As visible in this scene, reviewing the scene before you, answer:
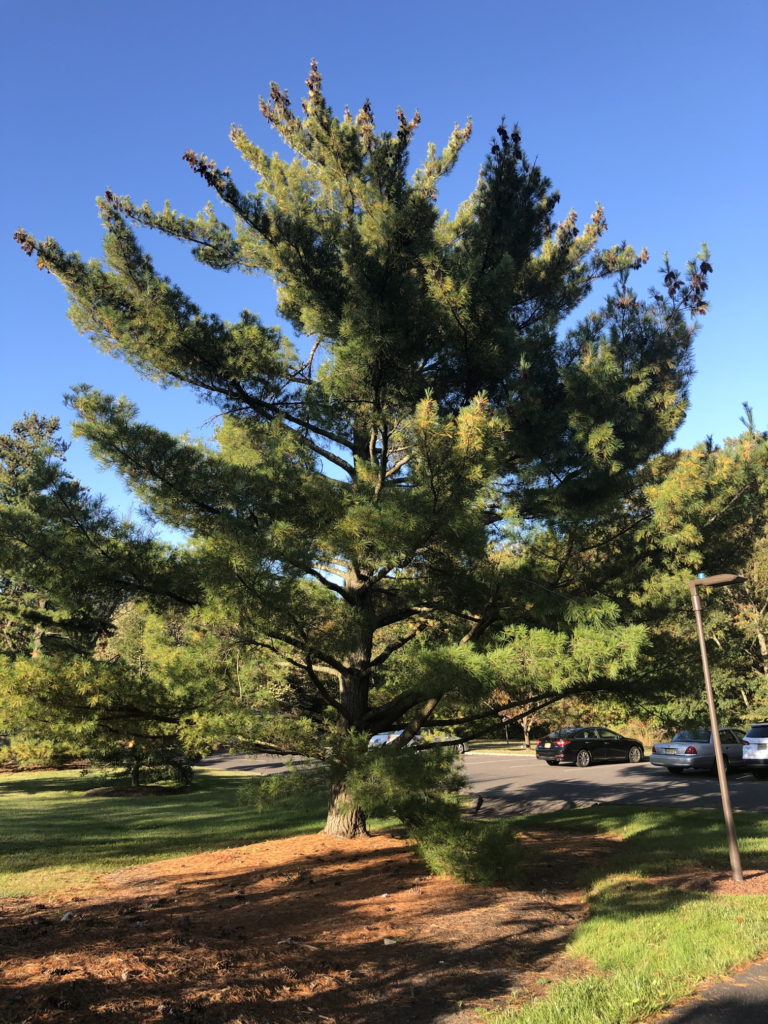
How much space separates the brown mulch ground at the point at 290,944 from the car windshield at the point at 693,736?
12.0m

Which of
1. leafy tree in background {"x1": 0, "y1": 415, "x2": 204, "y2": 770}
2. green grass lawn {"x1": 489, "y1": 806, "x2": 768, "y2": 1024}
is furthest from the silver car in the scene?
leafy tree in background {"x1": 0, "y1": 415, "x2": 204, "y2": 770}

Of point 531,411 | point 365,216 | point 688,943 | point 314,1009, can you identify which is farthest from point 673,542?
point 314,1009

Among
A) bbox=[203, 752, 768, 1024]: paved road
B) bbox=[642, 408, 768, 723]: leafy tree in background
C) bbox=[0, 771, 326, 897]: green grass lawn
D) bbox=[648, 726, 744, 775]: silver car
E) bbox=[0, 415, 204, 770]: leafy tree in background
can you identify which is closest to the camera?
bbox=[0, 415, 204, 770]: leafy tree in background

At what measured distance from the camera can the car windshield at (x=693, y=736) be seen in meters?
19.5

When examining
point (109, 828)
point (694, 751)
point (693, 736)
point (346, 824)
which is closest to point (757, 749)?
point (694, 751)

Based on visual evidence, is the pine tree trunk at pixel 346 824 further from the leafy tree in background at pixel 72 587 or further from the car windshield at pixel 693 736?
the car windshield at pixel 693 736

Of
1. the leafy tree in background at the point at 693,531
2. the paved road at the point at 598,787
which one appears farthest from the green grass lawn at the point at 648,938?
the paved road at the point at 598,787

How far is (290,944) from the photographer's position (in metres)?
5.69

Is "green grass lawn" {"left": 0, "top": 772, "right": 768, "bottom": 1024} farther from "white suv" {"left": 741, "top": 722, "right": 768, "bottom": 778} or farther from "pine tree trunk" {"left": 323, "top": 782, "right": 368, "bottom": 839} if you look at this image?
"white suv" {"left": 741, "top": 722, "right": 768, "bottom": 778}

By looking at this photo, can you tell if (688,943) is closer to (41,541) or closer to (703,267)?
(41,541)

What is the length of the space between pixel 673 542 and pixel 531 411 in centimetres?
265

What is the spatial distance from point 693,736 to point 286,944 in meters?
17.7

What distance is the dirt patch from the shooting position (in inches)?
167

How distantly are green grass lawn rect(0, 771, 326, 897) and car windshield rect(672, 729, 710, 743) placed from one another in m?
11.1
